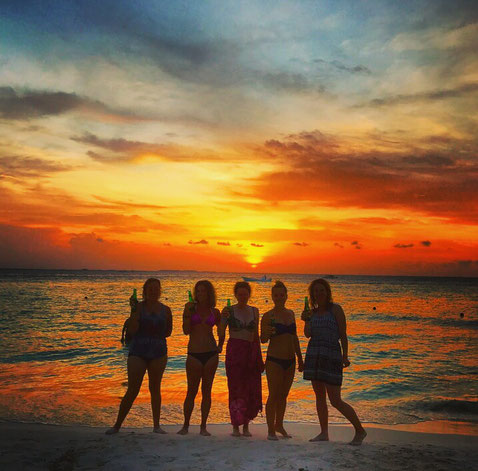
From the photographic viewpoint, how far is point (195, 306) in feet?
22.8

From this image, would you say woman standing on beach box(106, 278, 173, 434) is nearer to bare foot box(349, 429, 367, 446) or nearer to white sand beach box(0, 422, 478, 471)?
white sand beach box(0, 422, 478, 471)

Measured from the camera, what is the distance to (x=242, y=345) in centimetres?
682

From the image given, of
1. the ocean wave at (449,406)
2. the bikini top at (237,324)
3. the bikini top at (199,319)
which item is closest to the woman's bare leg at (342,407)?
the bikini top at (237,324)

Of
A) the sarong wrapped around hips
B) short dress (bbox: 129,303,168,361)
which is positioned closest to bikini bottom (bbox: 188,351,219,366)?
the sarong wrapped around hips

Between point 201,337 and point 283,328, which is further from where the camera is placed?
point 201,337

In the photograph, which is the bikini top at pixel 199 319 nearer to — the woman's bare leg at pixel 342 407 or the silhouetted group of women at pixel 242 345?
the silhouetted group of women at pixel 242 345

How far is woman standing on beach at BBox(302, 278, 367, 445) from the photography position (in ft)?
21.4

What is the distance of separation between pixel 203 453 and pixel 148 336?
184 cm

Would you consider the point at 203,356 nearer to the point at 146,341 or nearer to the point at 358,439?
the point at 146,341

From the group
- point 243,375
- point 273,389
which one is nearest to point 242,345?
point 243,375

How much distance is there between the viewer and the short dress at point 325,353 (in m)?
6.54

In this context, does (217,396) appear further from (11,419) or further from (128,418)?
(11,419)

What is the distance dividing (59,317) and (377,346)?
20.6 m

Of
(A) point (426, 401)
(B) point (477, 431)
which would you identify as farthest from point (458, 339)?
(B) point (477, 431)
